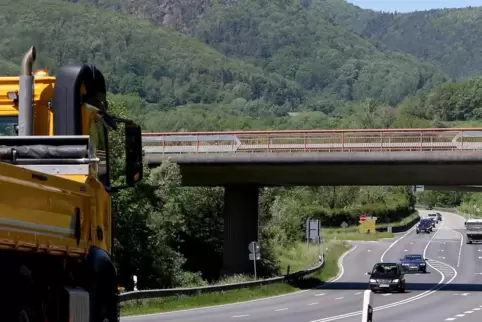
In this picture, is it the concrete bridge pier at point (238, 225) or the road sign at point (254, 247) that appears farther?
the concrete bridge pier at point (238, 225)

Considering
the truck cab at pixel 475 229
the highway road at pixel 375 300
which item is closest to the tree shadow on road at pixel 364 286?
the highway road at pixel 375 300

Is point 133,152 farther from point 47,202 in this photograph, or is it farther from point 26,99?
point 47,202

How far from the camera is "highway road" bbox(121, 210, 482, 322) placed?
30.3m

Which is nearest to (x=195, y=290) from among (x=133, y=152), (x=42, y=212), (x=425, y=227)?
(x=133, y=152)

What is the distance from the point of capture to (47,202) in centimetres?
850

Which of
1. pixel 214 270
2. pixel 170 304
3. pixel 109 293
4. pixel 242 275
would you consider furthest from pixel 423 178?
pixel 109 293

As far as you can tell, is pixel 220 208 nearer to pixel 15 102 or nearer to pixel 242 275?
pixel 242 275

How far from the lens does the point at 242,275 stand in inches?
1884

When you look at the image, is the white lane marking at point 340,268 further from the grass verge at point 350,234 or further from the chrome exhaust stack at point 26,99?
the chrome exhaust stack at point 26,99

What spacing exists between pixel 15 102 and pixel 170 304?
23.7 m

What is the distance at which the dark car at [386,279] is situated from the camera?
48.6 meters

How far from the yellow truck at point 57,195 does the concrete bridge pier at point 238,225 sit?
38.8 metres

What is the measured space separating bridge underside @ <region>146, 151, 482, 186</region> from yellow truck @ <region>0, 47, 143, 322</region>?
107 feet

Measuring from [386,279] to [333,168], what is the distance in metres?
6.47
